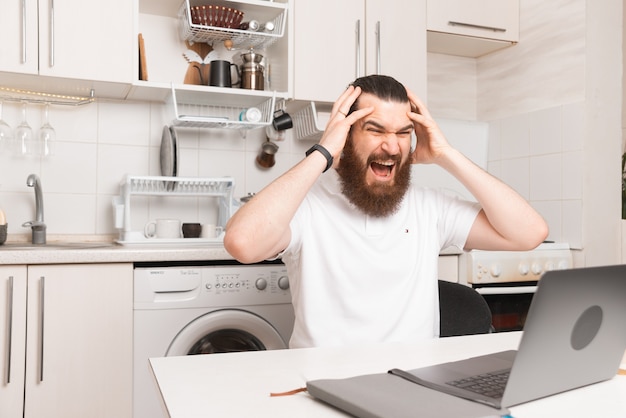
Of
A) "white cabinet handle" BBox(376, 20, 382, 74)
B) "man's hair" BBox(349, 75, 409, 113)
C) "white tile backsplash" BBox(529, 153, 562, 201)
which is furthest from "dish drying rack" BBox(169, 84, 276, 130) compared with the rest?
"white tile backsplash" BBox(529, 153, 562, 201)

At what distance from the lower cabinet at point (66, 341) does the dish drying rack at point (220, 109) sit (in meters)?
0.75

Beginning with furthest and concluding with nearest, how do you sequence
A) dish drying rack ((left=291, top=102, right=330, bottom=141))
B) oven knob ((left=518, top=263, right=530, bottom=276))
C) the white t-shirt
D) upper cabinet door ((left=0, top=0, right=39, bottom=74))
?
dish drying rack ((left=291, top=102, right=330, bottom=141)) → oven knob ((left=518, top=263, right=530, bottom=276)) → upper cabinet door ((left=0, top=0, right=39, bottom=74)) → the white t-shirt

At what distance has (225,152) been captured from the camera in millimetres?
2844

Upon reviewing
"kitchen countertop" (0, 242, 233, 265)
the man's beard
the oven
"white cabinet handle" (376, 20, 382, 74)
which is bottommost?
the oven

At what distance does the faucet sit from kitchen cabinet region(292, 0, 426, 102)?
3.66 ft

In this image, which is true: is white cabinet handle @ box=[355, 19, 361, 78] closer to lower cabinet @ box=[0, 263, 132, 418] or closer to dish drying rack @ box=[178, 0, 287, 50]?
dish drying rack @ box=[178, 0, 287, 50]

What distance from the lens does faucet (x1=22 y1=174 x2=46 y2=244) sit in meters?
2.40

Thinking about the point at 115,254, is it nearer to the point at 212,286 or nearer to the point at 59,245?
the point at 212,286

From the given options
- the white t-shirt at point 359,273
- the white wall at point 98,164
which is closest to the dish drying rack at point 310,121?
the white wall at point 98,164

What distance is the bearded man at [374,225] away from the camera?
4.95ft

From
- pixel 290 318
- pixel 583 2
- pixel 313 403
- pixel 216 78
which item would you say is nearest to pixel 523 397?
pixel 313 403

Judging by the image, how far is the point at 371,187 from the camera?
157 centimetres

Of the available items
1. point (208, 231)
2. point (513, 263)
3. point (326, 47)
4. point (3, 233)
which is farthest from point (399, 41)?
point (3, 233)

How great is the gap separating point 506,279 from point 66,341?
5.63 ft
